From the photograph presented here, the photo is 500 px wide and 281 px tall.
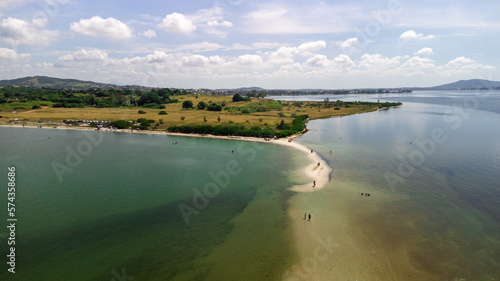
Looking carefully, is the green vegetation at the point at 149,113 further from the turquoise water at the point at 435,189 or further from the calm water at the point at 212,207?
the calm water at the point at 212,207

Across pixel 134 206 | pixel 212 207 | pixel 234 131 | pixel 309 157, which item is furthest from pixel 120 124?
pixel 212 207

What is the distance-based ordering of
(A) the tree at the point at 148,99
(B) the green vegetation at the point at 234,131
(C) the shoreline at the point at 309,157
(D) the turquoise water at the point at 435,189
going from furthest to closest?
(A) the tree at the point at 148,99, (B) the green vegetation at the point at 234,131, (C) the shoreline at the point at 309,157, (D) the turquoise water at the point at 435,189

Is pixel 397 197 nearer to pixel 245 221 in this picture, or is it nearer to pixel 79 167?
pixel 245 221

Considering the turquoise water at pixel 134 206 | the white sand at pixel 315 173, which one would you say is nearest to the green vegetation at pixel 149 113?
the white sand at pixel 315 173

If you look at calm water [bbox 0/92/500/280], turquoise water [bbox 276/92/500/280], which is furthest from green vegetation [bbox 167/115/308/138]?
calm water [bbox 0/92/500/280]

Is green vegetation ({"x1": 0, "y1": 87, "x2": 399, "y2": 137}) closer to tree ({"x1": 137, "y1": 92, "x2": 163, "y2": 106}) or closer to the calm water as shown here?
tree ({"x1": 137, "y1": 92, "x2": 163, "y2": 106})

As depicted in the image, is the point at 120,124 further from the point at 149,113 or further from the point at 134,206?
the point at 134,206

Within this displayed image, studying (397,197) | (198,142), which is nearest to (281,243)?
(397,197)
